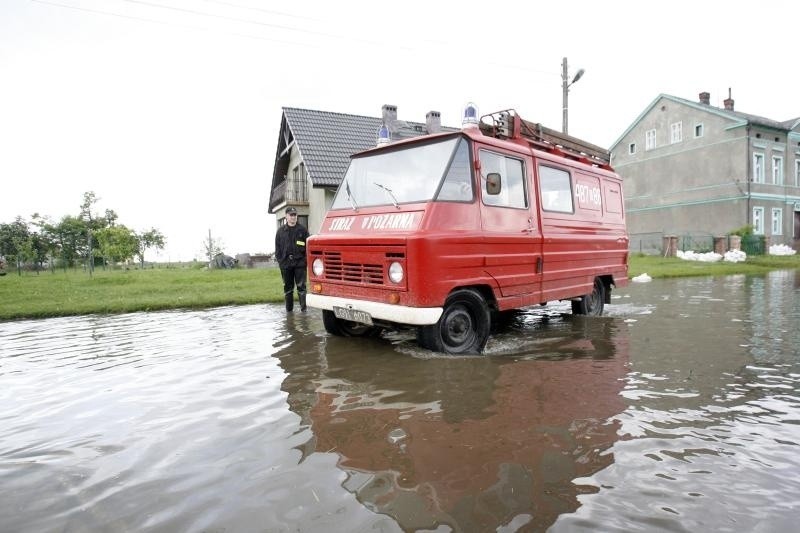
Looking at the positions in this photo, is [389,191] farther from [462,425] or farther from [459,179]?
[462,425]

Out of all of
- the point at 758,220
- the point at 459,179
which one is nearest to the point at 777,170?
the point at 758,220

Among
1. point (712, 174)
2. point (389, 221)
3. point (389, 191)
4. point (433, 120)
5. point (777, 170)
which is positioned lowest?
point (389, 221)

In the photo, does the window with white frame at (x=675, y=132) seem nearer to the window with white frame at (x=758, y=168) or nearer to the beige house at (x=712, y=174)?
the beige house at (x=712, y=174)

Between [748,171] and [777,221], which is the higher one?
[748,171]

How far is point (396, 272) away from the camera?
193 inches

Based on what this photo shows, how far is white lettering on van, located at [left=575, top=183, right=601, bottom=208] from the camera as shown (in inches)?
292

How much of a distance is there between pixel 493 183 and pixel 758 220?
3074 centimetres

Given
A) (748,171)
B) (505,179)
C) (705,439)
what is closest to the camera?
(705,439)

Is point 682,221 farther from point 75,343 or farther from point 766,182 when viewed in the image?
point 75,343

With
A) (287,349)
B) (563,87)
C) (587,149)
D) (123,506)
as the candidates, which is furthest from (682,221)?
(123,506)

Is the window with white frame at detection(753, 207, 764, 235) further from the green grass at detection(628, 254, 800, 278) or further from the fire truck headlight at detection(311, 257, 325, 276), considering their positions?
the fire truck headlight at detection(311, 257, 325, 276)

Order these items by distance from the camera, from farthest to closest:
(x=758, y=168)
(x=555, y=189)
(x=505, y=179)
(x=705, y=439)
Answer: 1. (x=758, y=168)
2. (x=555, y=189)
3. (x=505, y=179)
4. (x=705, y=439)

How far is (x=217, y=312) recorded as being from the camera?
30.2ft

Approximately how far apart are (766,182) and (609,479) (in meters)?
34.3
